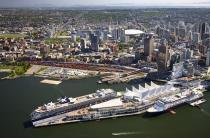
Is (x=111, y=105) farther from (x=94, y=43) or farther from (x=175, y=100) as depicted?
(x=94, y=43)

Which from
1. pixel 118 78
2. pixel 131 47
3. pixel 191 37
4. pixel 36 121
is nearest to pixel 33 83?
pixel 118 78

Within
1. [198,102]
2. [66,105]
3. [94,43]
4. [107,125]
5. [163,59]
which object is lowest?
[107,125]

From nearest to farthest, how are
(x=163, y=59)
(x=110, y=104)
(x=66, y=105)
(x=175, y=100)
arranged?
(x=66, y=105) < (x=110, y=104) < (x=175, y=100) < (x=163, y=59)

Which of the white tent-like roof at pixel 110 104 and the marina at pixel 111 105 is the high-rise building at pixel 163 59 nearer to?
the marina at pixel 111 105

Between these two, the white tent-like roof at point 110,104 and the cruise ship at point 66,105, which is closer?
the cruise ship at point 66,105

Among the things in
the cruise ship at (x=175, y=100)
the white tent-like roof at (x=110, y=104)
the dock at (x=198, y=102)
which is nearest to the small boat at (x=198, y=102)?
the dock at (x=198, y=102)

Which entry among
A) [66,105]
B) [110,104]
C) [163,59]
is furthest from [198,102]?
[66,105]
